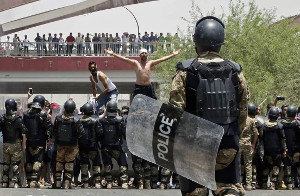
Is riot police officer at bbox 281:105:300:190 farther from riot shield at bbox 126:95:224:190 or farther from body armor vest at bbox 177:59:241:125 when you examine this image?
riot shield at bbox 126:95:224:190

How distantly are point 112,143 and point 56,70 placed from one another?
96.1 ft

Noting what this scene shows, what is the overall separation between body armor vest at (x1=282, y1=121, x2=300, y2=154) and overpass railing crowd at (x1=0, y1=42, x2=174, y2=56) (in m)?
23.7

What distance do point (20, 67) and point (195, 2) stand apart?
12552 mm

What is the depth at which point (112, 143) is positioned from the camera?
53.2 feet

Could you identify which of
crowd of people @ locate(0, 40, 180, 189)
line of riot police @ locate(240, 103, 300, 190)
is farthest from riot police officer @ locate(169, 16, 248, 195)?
line of riot police @ locate(240, 103, 300, 190)

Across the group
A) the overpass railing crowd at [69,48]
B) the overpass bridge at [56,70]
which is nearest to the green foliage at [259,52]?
the overpass railing crowd at [69,48]

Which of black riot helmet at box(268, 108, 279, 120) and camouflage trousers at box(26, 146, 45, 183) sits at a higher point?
black riot helmet at box(268, 108, 279, 120)

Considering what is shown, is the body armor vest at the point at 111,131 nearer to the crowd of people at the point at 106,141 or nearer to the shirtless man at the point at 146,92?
the crowd of people at the point at 106,141

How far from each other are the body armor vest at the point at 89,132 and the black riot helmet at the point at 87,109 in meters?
0.13

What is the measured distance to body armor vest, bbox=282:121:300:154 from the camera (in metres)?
17.3

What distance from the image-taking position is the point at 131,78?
151 feet

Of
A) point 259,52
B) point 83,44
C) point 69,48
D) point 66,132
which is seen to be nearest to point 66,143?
point 66,132

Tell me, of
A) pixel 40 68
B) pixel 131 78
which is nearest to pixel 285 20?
pixel 131 78

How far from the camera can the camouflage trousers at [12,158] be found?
628 inches
